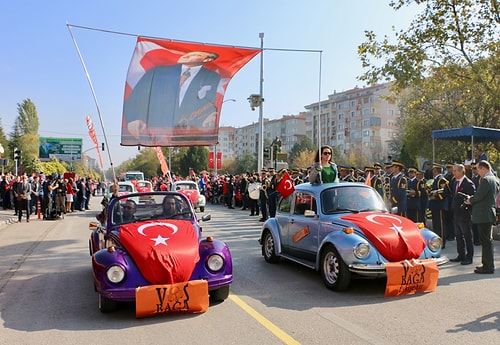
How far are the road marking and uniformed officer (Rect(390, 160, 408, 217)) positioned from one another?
6834mm

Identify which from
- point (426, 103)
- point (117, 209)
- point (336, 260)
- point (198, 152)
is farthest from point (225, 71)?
point (198, 152)

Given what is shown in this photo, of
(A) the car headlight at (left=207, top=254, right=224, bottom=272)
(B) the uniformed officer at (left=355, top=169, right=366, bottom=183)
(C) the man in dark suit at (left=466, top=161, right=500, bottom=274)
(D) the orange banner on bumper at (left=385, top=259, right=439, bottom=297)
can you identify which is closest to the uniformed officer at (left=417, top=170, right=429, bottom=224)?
(B) the uniformed officer at (left=355, top=169, right=366, bottom=183)

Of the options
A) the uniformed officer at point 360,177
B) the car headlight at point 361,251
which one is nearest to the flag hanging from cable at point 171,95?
the uniformed officer at point 360,177

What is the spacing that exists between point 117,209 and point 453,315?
4902 millimetres

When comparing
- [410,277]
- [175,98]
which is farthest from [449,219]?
[175,98]

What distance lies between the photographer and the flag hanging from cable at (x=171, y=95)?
11.7 m

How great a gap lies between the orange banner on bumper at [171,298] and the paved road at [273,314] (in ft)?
0.42

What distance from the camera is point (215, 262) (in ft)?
19.3

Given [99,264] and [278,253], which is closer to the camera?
[99,264]

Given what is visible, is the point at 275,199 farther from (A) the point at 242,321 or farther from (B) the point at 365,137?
(B) the point at 365,137

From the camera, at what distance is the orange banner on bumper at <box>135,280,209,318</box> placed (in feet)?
17.4

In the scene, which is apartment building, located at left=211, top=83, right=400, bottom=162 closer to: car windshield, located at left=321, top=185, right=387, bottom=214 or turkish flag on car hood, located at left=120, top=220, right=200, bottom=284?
car windshield, located at left=321, top=185, right=387, bottom=214

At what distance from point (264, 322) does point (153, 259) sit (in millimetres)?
1526

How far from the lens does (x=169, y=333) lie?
16.3 ft
